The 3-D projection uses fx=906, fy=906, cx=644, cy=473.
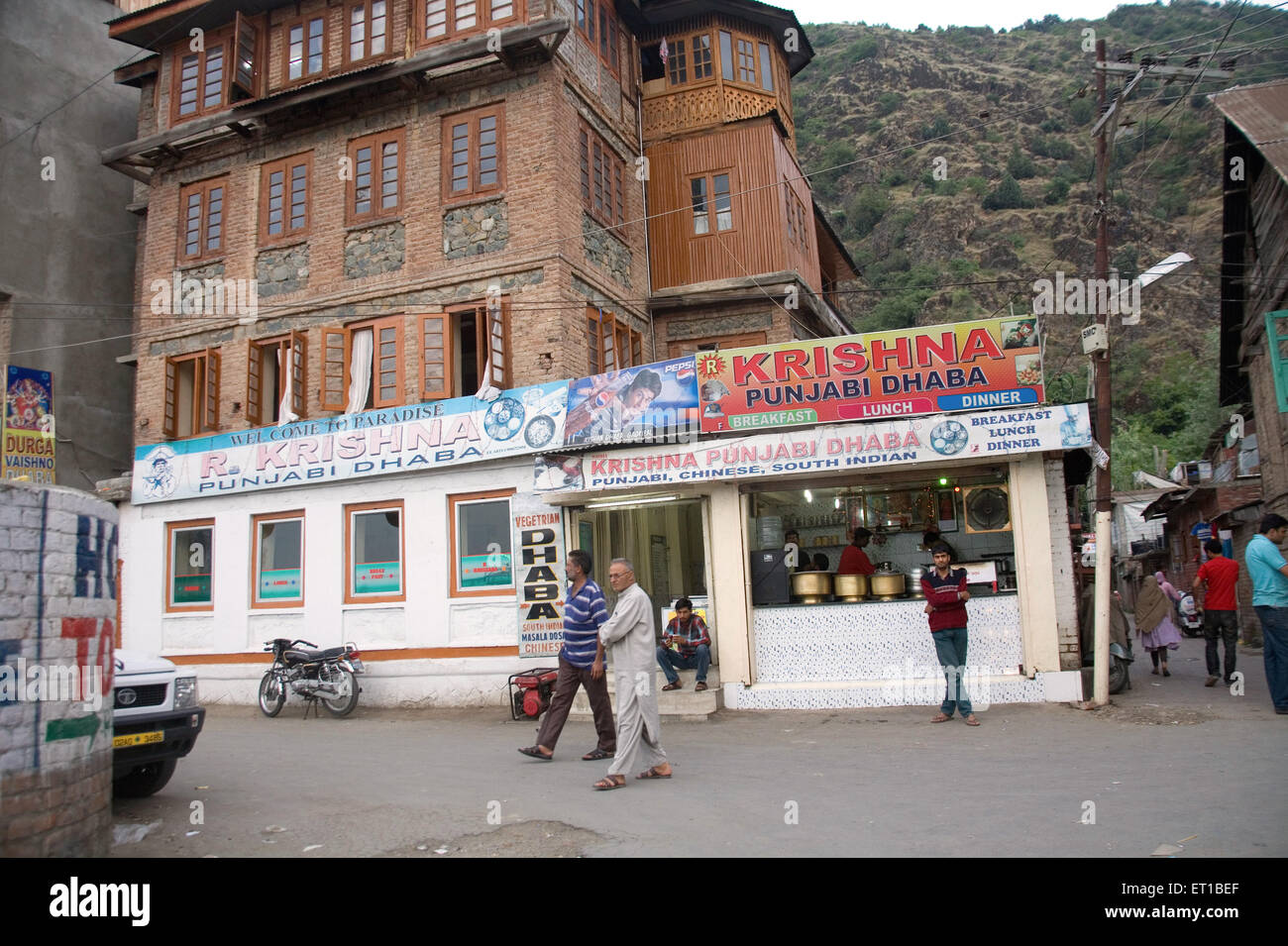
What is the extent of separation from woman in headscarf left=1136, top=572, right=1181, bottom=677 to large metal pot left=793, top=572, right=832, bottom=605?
566cm

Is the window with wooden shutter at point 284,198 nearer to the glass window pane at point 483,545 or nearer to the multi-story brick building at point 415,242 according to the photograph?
the multi-story brick building at point 415,242

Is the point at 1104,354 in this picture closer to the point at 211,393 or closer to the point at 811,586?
the point at 811,586

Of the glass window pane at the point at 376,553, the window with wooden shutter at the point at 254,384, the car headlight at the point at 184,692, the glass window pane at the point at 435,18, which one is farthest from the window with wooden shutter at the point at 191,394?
the car headlight at the point at 184,692

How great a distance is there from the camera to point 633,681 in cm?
761

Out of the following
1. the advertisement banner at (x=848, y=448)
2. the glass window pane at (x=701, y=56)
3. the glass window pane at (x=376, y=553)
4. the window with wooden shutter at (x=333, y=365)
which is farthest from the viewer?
the glass window pane at (x=701, y=56)

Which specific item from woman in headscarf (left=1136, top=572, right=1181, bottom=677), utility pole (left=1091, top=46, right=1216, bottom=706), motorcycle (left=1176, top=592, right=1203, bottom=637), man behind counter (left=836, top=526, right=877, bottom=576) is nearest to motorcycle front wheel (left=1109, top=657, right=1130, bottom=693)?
utility pole (left=1091, top=46, right=1216, bottom=706)

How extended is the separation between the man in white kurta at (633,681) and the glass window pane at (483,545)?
6.23 metres

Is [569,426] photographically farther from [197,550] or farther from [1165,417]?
[1165,417]

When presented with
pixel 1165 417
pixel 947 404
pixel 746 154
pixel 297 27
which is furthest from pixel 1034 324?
pixel 1165 417

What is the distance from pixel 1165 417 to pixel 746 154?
51553 millimetres

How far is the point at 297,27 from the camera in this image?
1658cm

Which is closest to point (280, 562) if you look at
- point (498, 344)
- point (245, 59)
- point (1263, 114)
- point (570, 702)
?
point (498, 344)

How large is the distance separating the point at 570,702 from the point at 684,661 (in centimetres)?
391

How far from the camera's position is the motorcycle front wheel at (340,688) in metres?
13.3
